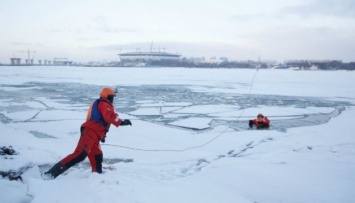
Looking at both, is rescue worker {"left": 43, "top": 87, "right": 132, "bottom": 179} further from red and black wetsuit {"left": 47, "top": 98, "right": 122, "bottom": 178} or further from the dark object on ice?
the dark object on ice

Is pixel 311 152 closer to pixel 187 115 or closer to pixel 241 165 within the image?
pixel 241 165

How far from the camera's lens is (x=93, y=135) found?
3420 millimetres

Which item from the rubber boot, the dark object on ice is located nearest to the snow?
the rubber boot

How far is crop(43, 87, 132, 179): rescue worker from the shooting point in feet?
11.0

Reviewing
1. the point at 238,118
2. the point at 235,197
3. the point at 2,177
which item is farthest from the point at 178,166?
the point at 238,118

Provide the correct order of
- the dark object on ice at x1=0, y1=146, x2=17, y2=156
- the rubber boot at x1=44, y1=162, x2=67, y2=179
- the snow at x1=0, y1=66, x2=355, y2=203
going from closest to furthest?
the snow at x1=0, y1=66, x2=355, y2=203 → the rubber boot at x1=44, y1=162, x2=67, y2=179 → the dark object on ice at x1=0, y1=146, x2=17, y2=156

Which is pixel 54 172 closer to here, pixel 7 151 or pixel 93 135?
pixel 93 135

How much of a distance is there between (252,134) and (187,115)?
3.02 m

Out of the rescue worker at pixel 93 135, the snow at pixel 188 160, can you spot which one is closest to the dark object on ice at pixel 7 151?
the snow at pixel 188 160

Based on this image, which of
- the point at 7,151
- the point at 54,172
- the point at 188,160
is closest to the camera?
the point at 54,172

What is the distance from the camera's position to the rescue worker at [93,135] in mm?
3361

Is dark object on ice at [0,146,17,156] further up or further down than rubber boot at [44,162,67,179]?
further down

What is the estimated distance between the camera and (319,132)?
6.85m

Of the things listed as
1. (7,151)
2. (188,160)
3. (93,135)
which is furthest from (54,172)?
(188,160)
